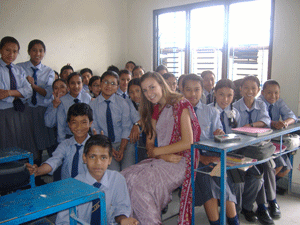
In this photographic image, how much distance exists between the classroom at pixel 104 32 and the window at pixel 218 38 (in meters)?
0.19

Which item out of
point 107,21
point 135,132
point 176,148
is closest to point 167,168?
point 176,148

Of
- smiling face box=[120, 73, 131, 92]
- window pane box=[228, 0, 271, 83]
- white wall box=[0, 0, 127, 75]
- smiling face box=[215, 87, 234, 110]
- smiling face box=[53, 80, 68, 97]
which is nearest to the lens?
smiling face box=[215, 87, 234, 110]

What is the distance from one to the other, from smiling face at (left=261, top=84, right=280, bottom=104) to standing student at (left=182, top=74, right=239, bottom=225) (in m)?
0.96

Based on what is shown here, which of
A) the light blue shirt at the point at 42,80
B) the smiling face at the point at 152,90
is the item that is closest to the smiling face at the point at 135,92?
the smiling face at the point at 152,90

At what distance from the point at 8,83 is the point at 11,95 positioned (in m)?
0.16

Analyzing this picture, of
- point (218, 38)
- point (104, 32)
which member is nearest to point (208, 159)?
point (218, 38)

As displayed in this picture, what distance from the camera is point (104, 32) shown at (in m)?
5.95

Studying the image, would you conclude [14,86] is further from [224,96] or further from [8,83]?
[224,96]

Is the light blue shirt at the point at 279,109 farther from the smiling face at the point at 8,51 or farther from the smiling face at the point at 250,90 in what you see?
the smiling face at the point at 8,51

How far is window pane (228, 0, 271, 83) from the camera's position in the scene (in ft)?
14.2

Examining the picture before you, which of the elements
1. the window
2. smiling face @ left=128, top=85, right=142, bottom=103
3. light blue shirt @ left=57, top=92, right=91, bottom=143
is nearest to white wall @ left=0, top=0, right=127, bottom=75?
the window

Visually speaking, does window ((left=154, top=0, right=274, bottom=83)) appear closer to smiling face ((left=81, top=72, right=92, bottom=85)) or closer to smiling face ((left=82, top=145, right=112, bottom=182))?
smiling face ((left=81, top=72, right=92, bottom=85))

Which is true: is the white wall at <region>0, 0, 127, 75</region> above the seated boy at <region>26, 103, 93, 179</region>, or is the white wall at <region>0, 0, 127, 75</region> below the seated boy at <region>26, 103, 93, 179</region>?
above

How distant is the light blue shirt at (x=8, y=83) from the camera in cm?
294
